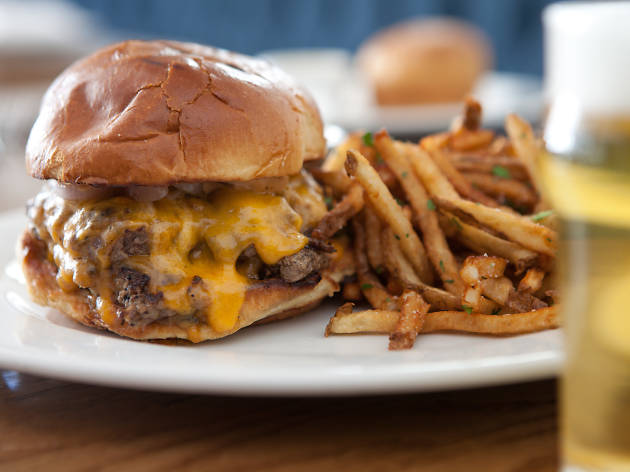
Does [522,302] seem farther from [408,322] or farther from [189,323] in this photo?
[189,323]

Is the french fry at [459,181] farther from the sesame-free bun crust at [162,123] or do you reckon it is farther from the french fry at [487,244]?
the sesame-free bun crust at [162,123]

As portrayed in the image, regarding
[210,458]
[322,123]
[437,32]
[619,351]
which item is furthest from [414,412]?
[437,32]

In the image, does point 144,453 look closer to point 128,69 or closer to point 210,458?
point 210,458

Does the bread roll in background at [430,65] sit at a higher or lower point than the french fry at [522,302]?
lower

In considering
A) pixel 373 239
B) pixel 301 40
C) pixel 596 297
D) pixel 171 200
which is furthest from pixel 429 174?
pixel 301 40

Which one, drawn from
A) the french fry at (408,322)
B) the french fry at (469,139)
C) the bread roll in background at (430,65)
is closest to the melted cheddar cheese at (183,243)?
the french fry at (408,322)
